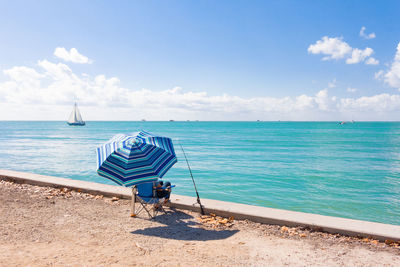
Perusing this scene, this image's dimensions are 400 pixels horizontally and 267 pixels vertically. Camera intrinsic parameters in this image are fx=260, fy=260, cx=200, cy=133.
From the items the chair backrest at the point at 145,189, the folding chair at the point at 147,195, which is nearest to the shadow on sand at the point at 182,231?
the folding chair at the point at 147,195

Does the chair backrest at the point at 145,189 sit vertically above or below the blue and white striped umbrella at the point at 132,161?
below

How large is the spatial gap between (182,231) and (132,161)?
1658 mm

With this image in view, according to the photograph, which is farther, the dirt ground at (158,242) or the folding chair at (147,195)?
the folding chair at (147,195)

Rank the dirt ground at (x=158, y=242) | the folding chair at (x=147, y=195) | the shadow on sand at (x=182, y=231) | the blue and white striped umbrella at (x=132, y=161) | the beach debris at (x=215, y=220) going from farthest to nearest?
the folding chair at (x=147, y=195) → the beach debris at (x=215, y=220) → the blue and white striped umbrella at (x=132, y=161) → the shadow on sand at (x=182, y=231) → the dirt ground at (x=158, y=242)

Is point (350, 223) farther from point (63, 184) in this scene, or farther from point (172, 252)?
point (63, 184)

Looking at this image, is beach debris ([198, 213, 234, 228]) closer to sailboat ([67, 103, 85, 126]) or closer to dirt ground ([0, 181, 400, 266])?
dirt ground ([0, 181, 400, 266])

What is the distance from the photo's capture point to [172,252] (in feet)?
13.3

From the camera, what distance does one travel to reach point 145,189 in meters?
5.88

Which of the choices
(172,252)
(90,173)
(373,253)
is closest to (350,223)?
(373,253)

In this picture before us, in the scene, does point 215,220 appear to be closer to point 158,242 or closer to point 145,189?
point 158,242

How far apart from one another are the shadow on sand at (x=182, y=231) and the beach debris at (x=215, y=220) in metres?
0.21

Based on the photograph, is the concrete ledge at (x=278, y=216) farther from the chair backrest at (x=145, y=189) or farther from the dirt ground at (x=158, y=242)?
the chair backrest at (x=145, y=189)

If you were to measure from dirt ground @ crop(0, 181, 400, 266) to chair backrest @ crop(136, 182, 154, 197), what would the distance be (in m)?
0.55

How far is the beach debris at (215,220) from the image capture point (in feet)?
17.5
